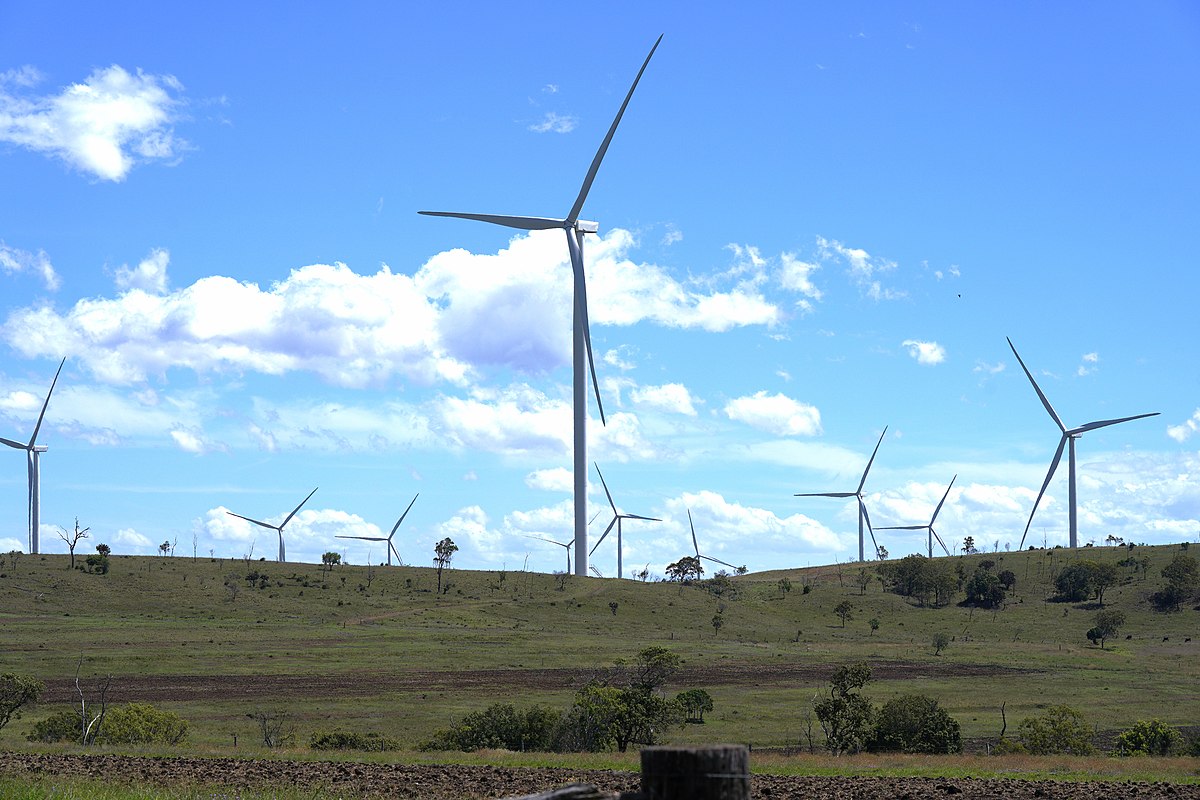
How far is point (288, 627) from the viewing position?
470 feet

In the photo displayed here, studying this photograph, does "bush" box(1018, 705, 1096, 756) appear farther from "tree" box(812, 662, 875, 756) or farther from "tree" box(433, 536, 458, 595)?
"tree" box(433, 536, 458, 595)

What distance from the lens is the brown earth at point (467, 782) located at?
2795 centimetres

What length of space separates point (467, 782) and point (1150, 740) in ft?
159

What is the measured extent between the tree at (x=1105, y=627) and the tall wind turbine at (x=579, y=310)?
67481 mm

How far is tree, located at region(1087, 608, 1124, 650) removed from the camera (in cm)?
15498

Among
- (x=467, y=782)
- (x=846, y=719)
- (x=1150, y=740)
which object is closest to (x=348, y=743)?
(x=846, y=719)

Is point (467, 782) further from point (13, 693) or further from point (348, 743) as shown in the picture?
point (13, 693)

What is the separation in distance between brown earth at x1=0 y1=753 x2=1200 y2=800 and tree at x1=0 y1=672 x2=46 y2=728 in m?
38.8

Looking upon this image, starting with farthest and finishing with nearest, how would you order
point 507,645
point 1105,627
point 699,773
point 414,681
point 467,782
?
point 1105,627
point 507,645
point 414,681
point 467,782
point 699,773

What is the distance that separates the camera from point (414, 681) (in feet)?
→ 331

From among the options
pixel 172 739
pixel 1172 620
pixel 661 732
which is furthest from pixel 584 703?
pixel 1172 620

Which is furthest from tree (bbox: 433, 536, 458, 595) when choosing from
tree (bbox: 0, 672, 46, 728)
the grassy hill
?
tree (bbox: 0, 672, 46, 728)

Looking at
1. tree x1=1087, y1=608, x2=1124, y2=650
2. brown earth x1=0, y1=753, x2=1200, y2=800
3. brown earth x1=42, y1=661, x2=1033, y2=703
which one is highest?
tree x1=1087, y1=608, x2=1124, y2=650

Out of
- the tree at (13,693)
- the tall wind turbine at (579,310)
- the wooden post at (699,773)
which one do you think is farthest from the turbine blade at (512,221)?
the wooden post at (699,773)
